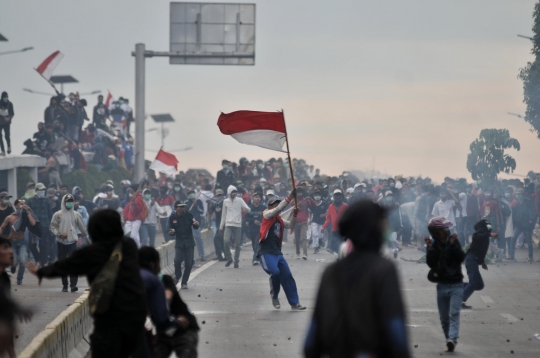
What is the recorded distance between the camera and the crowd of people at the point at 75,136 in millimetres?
28516

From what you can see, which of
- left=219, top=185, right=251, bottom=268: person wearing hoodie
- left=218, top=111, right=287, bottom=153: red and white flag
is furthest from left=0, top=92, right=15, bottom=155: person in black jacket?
left=218, top=111, right=287, bottom=153: red and white flag

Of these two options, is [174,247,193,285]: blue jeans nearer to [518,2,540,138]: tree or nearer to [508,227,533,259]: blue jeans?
[508,227,533,259]: blue jeans

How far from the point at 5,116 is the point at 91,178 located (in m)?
5.06

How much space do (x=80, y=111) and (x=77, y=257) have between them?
25.0 m

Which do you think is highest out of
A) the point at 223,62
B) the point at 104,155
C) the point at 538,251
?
the point at 223,62

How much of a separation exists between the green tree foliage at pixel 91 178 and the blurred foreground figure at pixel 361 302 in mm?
26154

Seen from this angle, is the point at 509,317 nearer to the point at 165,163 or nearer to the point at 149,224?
the point at 149,224

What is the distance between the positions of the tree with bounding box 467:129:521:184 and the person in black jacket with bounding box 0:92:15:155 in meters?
20.0

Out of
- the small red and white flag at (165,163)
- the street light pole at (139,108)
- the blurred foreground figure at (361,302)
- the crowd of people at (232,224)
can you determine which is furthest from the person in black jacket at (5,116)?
the blurred foreground figure at (361,302)

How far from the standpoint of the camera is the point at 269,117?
1556cm

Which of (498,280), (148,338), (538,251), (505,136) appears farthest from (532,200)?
(148,338)

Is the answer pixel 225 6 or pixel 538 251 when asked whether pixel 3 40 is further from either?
pixel 538 251

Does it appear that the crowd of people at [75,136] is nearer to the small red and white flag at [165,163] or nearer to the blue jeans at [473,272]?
the small red and white flag at [165,163]

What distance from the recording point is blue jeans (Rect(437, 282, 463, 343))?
36.1ft
